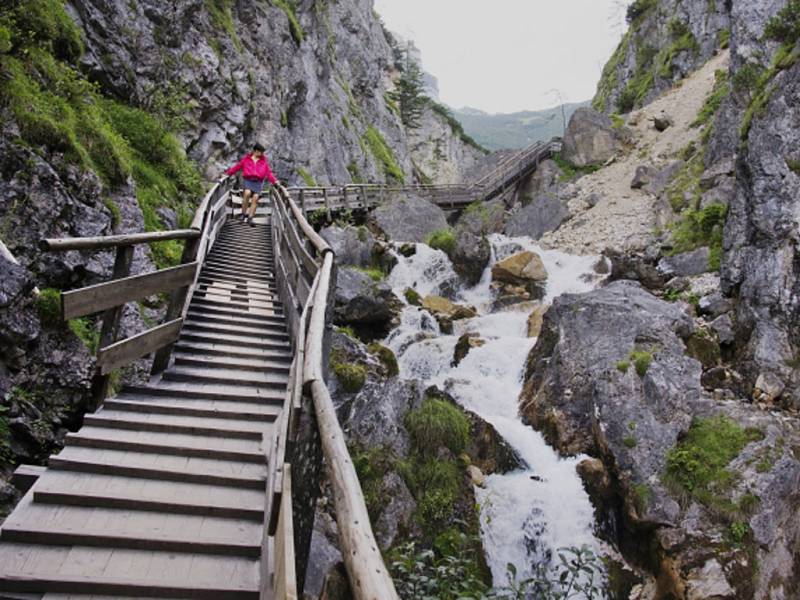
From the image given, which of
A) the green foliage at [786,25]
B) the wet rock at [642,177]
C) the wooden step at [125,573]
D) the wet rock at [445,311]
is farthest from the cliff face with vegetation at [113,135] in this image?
the green foliage at [786,25]

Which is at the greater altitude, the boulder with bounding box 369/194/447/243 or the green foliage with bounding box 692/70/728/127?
the green foliage with bounding box 692/70/728/127

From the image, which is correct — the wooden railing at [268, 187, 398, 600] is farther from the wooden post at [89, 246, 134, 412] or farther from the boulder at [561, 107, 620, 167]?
the boulder at [561, 107, 620, 167]

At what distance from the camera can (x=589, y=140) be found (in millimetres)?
31922

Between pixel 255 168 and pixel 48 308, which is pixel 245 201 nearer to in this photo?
pixel 255 168

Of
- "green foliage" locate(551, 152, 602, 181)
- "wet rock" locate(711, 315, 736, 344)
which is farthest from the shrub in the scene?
"green foliage" locate(551, 152, 602, 181)

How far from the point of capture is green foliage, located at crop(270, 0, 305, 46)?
94.4 ft

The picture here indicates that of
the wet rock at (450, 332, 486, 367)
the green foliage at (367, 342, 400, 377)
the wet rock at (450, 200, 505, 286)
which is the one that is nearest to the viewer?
the green foliage at (367, 342, 400, 377)

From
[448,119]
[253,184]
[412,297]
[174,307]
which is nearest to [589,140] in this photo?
[412,297]

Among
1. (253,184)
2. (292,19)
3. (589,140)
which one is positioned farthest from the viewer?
(589,140)

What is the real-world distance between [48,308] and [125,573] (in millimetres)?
4069

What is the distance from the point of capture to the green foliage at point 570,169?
3147 centimetres

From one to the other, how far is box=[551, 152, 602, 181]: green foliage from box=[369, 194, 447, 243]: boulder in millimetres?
11086

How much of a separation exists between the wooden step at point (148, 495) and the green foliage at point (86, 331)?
288 cm

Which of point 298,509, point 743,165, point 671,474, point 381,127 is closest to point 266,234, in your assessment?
point 671,474
